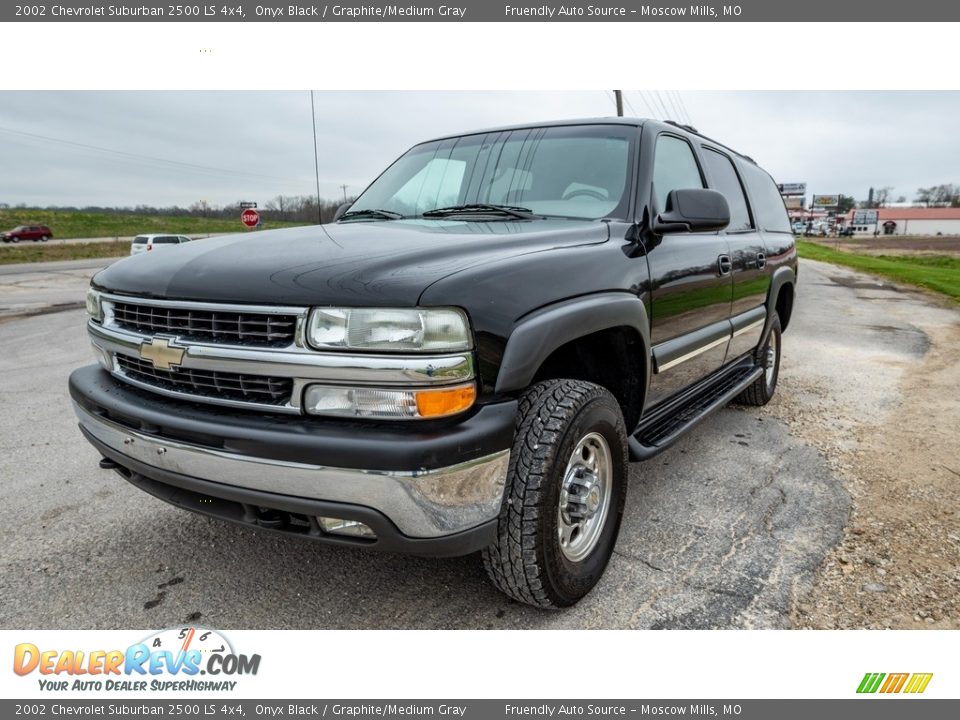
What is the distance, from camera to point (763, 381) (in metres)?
5.13

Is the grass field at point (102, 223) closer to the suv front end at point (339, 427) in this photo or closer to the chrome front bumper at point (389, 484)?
the suv front end at point (339, 427)

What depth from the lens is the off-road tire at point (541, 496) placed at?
210 centimetres

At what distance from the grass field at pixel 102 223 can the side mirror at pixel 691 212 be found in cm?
5348

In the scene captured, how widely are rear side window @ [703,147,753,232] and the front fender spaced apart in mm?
1866

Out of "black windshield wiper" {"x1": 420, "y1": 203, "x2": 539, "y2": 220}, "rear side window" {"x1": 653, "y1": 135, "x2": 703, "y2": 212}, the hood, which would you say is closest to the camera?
the hood

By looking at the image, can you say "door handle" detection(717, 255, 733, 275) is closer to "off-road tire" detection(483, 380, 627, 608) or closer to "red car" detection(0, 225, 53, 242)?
"off-road tire" detection(483, 380, 627, 608)

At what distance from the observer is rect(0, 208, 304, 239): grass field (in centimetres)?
5512

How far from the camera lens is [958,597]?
245cm

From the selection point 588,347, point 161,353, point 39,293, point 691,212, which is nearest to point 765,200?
point 691,212

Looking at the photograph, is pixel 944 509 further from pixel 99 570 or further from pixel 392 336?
pixel 99 570

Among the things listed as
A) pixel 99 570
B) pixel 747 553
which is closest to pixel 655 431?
pixel 747 553

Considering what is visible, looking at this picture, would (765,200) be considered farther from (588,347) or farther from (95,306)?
(95,306)

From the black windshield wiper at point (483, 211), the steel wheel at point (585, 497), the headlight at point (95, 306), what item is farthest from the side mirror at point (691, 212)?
the headlight at point (95, 306)

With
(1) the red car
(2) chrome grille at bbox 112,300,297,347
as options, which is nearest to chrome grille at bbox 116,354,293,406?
(2) chrome grille at bbox 112,300,297,347
